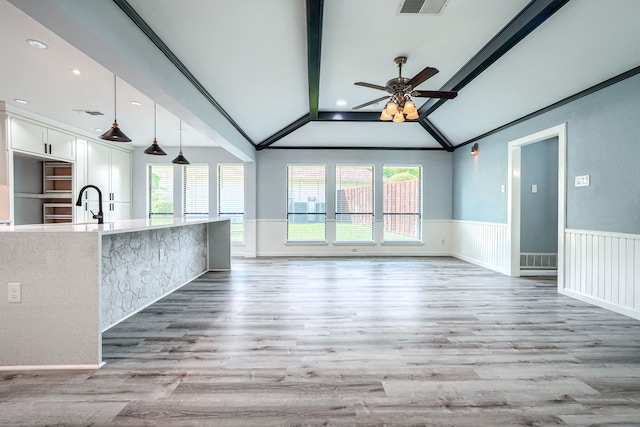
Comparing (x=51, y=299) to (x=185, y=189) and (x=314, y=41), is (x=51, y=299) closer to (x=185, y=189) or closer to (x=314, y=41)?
(x=314, y=41)

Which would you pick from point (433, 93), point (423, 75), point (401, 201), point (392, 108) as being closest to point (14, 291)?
point (392, 108)

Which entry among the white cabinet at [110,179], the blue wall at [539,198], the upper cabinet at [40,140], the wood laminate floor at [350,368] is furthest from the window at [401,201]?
the upper cabinet at [40,140]

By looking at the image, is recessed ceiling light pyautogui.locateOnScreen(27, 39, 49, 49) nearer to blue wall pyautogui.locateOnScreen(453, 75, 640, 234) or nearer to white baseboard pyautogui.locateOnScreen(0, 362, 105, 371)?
white baseboard pyautogui.locateOnScreen(0, 362, 105, 371)

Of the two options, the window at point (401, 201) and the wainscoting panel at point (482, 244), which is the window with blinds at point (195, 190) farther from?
the wainscoting panel at point (482, 244)

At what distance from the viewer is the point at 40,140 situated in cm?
490

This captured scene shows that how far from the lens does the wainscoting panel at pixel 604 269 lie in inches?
121

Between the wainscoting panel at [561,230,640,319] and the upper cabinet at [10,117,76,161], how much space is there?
26.7ft

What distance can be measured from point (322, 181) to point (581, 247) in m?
4.76

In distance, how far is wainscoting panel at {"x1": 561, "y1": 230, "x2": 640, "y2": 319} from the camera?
308cm

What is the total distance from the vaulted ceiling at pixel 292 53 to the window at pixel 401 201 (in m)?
2.10

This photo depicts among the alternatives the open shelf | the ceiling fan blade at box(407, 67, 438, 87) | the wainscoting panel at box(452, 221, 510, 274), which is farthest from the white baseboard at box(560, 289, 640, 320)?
the open shelf

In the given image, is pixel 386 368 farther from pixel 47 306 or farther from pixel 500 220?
pixel 500 220

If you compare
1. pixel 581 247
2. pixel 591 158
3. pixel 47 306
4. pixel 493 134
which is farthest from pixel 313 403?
pixel 493 134

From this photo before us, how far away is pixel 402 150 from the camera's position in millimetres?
6902
